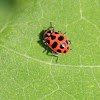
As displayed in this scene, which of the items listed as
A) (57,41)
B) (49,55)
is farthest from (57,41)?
(49,55)

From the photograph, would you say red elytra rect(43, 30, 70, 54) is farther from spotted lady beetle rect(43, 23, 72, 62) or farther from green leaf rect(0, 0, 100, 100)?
green leaf rect(0, 0, 100, 100)

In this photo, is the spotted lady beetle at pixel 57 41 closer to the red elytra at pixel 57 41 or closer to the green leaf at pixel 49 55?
the red elytra at pixel 57 41

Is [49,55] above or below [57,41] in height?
below

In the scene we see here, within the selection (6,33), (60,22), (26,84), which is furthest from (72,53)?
(6,33)

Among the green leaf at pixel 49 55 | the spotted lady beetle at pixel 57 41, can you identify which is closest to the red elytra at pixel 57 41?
the spotted lady beetle at pixel 57 41

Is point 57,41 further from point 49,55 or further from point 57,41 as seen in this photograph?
point 49,55

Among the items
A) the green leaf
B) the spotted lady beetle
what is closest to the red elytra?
the spotted lady beetle
